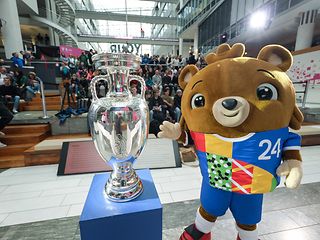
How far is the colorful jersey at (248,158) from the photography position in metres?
0.67

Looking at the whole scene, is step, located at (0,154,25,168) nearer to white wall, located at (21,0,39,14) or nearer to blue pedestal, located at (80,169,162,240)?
blue pedestal, located at (80,169,162,240)

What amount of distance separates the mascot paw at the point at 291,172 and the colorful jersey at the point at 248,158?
0.07 feet

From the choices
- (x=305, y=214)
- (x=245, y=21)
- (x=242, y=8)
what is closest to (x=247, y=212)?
(x=305, y=214)

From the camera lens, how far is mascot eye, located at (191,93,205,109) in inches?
28.7

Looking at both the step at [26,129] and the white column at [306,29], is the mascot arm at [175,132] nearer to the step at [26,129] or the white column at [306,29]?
the step at [26,129]

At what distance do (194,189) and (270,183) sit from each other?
1.05 meters

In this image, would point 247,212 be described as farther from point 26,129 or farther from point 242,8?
point 242,8

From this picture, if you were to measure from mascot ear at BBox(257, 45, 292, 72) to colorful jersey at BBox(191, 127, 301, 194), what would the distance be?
253 mm

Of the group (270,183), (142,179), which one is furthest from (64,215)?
(270,183)

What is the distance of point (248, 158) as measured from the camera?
2.25 ft

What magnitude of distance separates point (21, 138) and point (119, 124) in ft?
8.83

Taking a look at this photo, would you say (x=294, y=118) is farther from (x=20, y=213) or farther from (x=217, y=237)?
(x=20, y=213)

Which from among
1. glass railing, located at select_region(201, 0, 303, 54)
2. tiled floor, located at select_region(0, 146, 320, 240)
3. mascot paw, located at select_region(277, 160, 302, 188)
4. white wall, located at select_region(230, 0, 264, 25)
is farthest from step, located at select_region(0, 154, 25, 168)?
white wall, located at select_region(230, 0, 264, 25)

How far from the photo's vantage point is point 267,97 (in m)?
0.65
